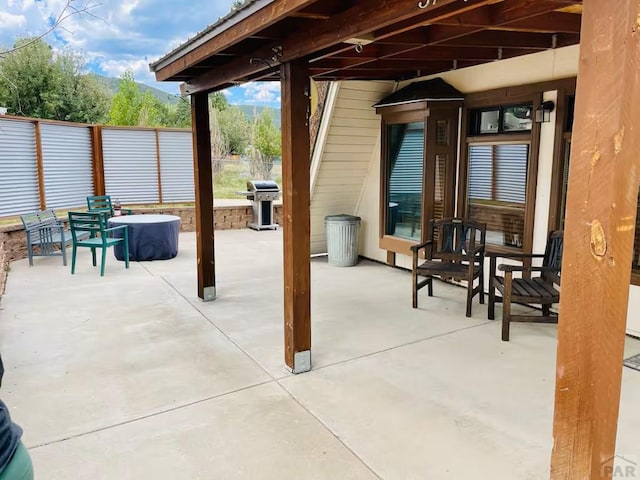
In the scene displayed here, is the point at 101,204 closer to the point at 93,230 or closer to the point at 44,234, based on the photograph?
the point at 44,234

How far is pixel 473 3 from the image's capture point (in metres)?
2.31

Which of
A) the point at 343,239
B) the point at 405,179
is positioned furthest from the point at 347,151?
the point at 343,239

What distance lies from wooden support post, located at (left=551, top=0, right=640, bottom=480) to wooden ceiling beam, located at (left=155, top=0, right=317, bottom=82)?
1.44m

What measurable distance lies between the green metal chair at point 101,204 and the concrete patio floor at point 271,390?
360cm

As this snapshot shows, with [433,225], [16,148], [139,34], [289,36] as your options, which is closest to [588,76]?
[289,36]

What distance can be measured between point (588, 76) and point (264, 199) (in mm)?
9250

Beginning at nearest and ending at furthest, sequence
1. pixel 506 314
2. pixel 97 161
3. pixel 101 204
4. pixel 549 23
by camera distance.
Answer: pixel 549 23, pixel 506 314, pixel 101 204, pixel 97 161

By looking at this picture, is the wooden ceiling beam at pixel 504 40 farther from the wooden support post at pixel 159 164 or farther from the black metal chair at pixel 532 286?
the wooden support post at pixel 159 164

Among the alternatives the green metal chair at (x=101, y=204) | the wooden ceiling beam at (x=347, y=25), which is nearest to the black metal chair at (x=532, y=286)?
the wooden ceiling beam at (x=347, y=25)

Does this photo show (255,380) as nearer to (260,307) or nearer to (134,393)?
(134,393)

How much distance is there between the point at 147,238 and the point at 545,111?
5752 mm

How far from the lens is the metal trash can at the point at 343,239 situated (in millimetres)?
6875

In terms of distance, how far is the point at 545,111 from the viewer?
4543mm

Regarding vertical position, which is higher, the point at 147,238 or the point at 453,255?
the point at 453,255
